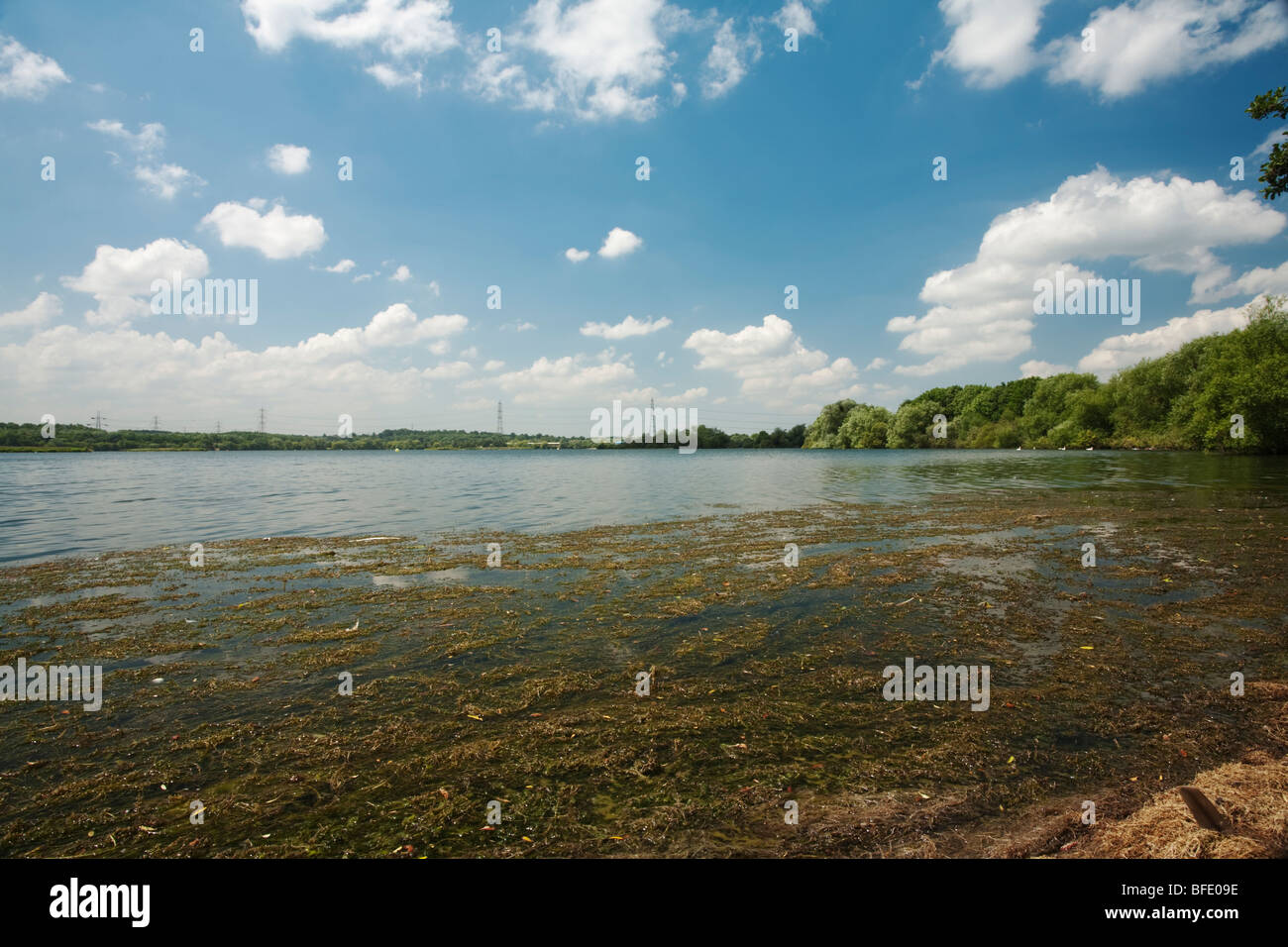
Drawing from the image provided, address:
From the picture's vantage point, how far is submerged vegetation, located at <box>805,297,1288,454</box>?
63.9m

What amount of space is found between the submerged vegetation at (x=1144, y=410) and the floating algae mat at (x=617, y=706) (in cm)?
7215

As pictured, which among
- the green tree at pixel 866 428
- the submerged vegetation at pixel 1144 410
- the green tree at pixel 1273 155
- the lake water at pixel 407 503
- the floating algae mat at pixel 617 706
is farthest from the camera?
the green tree at pixel 866 428

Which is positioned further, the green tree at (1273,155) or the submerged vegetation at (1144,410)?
the submerged vegetation at (1144,410)

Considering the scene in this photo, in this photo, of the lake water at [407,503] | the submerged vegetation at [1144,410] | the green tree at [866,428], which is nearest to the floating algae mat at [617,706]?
the lake water at [407,503]

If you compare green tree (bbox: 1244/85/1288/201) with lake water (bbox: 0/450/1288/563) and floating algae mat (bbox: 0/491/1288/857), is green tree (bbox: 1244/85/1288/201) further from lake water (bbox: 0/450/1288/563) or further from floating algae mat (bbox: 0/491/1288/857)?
lake water (bbox: 0/450/1288/563)

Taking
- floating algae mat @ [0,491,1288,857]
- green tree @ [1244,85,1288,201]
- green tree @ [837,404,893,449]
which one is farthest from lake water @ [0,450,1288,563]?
green tree @ [837,404,893,449]

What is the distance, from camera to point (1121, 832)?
442 centimetres

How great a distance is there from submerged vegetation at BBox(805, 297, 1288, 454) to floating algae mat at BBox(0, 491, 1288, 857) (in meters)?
72.2

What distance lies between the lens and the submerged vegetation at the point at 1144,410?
63875 millimetres

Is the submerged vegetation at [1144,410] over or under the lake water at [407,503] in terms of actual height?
over

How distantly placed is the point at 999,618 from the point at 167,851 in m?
12.4

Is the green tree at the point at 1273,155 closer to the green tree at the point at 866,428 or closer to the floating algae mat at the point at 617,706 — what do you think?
the floating algae mat at the point at 617,706
